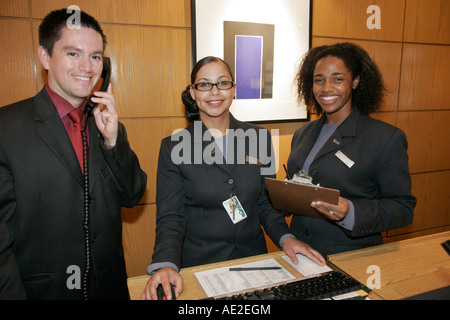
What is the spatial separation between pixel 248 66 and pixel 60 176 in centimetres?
212

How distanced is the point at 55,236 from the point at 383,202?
1.66m

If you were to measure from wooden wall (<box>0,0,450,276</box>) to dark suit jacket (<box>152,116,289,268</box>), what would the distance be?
118cm

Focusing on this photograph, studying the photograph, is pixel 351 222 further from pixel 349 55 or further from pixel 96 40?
pixel 96 40

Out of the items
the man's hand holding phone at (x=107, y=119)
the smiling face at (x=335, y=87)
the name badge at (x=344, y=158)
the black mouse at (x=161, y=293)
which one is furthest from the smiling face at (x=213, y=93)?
the black mouse at (x=161, y=293)

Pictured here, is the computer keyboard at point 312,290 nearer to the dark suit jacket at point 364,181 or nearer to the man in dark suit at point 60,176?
the dark suit jacket at point 364,181

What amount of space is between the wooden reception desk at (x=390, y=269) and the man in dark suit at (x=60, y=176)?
0.37 m

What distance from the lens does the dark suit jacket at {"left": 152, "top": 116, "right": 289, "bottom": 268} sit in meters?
1.66

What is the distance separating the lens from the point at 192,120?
1.96 metres

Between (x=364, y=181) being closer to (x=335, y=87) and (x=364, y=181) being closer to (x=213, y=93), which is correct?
(x=335, y=87)

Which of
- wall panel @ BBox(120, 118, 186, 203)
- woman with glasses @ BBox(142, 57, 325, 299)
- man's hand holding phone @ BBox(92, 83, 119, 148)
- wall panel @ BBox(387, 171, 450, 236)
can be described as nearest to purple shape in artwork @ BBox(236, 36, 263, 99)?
wall panel @ BBox(120, 118, 186, 203)

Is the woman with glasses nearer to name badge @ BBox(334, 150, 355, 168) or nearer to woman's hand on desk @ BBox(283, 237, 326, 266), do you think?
woman's hand on desk @ BBox(283, 237, 326, 266)

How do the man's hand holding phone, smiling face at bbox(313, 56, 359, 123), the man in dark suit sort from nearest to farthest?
the man in dark suit
the man's hand holding phone
smiling face at bbox(313, 56, 359, 123)

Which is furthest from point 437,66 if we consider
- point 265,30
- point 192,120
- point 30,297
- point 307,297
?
point 30,297

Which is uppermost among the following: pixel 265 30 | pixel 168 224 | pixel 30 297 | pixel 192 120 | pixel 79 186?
pixel 265 30
